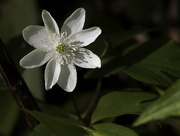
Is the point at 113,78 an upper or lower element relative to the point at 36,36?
lower

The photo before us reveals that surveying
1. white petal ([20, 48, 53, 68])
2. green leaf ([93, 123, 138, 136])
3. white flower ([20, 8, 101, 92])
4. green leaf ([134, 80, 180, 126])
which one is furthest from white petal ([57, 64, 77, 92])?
green leaf ([134, 80, 180, 126])

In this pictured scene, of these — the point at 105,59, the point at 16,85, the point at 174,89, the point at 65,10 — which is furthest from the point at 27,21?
the point at 174,89

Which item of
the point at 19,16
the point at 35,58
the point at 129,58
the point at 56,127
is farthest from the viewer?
the point at 19,16

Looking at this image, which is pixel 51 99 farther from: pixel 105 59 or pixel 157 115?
pixel 157 115

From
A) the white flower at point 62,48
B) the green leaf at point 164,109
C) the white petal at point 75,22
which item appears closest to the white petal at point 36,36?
the white flower at point 62,48

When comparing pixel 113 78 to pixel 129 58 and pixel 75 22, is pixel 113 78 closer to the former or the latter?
pixel 129 58

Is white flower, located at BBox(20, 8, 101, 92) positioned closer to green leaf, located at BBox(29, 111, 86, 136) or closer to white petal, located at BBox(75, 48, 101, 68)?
white petal, located at BBox(75, 48, 101, 68)

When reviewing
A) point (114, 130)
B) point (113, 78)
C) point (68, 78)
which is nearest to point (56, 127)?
point (114, 130)
